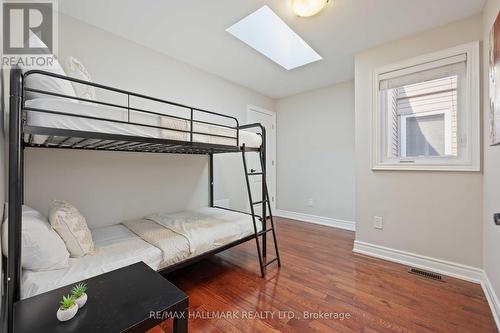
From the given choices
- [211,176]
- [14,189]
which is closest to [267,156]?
[211,176]

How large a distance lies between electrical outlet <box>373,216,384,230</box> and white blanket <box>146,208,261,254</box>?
1.44 m

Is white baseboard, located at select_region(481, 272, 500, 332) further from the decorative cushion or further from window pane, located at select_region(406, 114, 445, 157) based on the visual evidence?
the decorative cushion

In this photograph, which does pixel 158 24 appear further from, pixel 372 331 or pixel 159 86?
pixel 372 331

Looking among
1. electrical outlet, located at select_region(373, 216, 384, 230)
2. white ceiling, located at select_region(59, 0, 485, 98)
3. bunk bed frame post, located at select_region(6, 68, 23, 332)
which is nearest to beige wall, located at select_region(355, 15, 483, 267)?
electrical outlet, located at select_region(373, 216, 384, 230)

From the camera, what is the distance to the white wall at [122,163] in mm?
1900

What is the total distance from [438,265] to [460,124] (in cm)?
138

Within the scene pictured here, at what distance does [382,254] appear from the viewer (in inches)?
94.9

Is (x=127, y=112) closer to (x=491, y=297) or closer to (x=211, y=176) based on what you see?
(x=211, y=176)

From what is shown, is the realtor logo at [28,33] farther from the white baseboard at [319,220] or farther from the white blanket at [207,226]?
the white baseboard at [319,220]

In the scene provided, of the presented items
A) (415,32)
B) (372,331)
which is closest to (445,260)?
(372,331)

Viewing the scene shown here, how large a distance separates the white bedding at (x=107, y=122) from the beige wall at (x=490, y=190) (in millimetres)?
2084

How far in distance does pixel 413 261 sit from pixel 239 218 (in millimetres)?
1862

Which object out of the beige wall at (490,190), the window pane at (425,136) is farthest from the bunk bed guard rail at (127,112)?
the beige wall at (490,190)

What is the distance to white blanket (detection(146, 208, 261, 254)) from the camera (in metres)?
1.81
